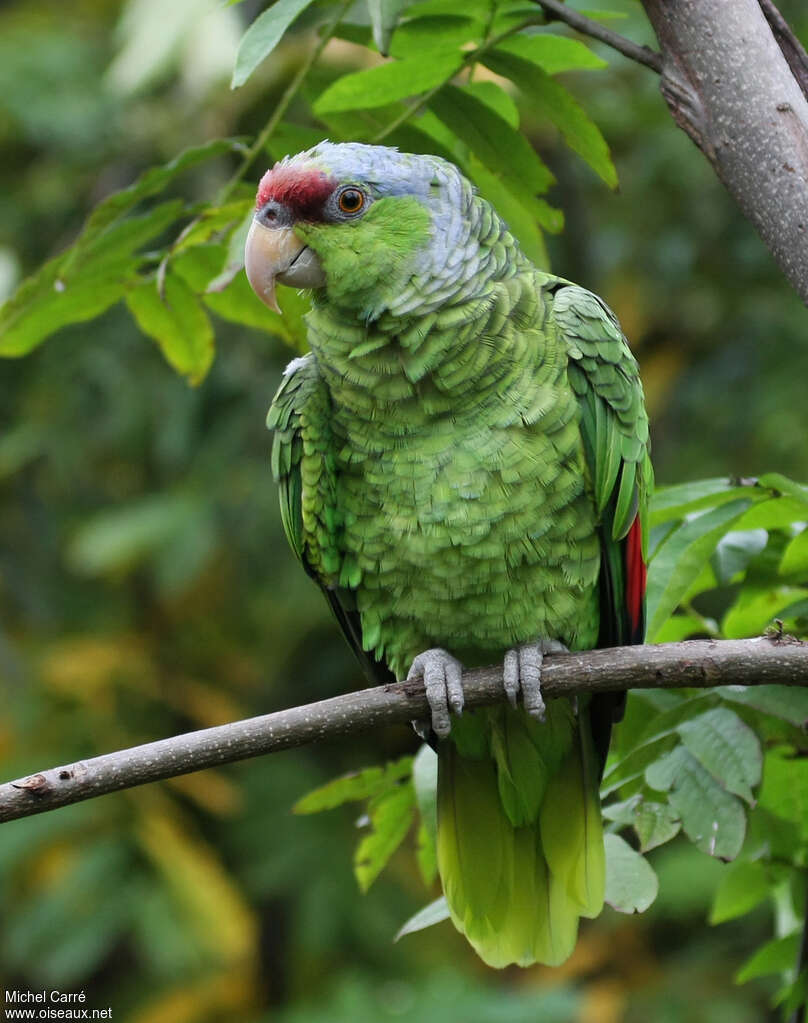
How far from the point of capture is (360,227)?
1.67m

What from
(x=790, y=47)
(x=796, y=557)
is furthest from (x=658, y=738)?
(x=790, y=47)

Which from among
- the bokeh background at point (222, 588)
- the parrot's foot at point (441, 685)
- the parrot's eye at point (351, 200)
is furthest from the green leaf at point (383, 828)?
the bokeh background at point (222, 588)

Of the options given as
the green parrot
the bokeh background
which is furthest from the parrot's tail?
the bokeh background

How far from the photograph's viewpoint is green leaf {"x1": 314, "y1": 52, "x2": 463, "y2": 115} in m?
1.61

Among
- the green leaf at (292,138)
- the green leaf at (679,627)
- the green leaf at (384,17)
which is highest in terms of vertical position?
the green leaf at (384,17)

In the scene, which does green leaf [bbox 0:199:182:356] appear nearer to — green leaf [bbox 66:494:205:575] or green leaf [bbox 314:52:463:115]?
green leaf [bbox 314:52:463:115]

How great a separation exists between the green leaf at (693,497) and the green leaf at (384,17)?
75 centimetres

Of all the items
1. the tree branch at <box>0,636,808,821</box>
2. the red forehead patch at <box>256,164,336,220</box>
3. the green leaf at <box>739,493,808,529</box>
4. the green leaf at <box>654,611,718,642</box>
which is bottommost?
the green leaf at <box>654,611,718,642</box>

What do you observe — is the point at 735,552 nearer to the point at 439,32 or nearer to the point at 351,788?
the point at 351,788

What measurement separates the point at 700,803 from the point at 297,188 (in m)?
1.02

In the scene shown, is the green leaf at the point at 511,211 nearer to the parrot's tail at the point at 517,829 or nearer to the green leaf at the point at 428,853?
the parrot's tail at the point at 517,829

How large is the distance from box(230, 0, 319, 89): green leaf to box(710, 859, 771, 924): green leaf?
1377 mm

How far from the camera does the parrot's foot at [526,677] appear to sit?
1649 mm

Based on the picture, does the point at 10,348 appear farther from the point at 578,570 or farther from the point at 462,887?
the point at 462,887
